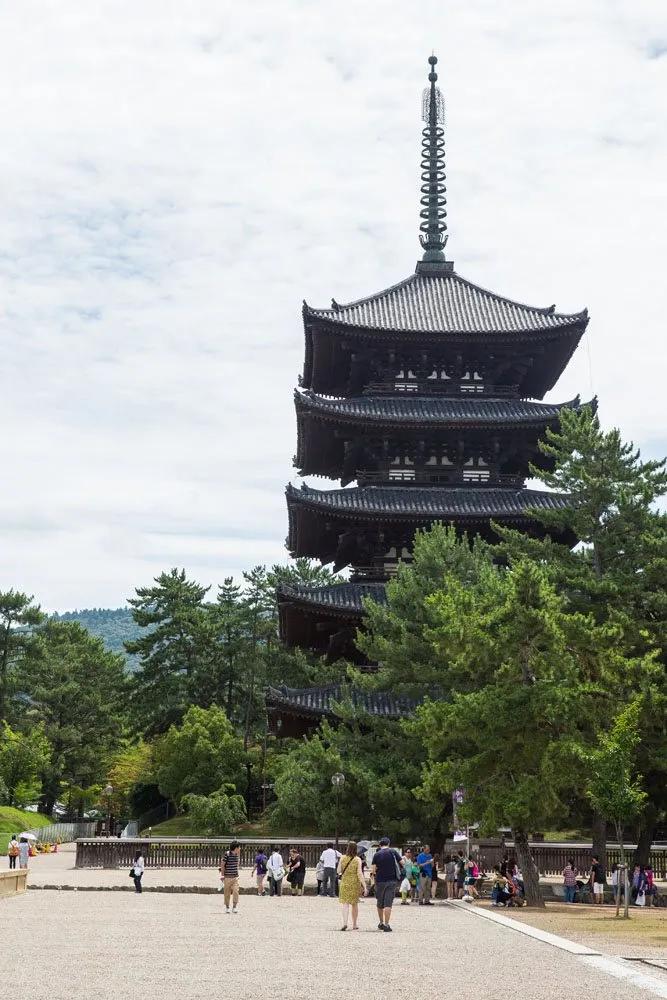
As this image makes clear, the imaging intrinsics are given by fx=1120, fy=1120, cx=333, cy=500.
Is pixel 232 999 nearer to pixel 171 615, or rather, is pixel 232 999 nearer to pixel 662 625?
pixel 662 625

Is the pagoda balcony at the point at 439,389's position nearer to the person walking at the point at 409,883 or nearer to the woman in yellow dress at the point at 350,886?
the person walking at the point at 409,883

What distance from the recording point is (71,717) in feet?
307

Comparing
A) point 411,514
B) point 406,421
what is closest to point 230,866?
point 411,514

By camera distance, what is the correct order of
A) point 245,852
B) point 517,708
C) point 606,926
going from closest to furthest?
point 606,926
point 517,708
point 245,852

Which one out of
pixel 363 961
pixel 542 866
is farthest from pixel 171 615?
pixel 363 961

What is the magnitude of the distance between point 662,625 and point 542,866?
380 inches

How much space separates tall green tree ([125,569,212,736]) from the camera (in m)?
88.9

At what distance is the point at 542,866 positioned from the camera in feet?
125

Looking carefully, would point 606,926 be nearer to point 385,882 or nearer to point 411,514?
point 385,882

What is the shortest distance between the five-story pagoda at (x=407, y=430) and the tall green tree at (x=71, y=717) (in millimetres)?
48361

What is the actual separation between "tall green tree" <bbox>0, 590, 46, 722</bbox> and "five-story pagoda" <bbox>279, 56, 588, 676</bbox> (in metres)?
51.2

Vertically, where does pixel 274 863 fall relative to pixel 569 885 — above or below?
above

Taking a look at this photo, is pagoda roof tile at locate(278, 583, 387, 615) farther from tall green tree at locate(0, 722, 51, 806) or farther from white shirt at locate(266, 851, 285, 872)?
tall green tree at locate(0, 722, 51, 806)

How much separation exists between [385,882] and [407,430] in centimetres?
2614
